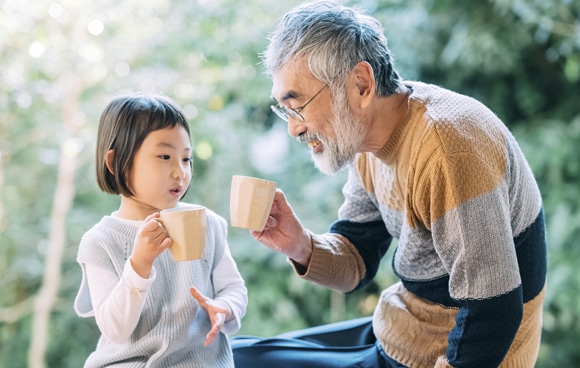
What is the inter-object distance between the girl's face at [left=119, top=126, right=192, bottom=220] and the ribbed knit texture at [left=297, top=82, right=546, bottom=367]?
403 millimetres

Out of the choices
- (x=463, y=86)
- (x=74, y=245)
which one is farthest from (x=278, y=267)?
(x=463, y=86)

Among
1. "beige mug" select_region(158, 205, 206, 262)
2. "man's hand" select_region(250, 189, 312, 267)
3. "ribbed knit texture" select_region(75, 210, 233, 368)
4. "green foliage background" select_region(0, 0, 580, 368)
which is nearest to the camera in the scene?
"beige mug" select_region(158, 205, 206, 262)

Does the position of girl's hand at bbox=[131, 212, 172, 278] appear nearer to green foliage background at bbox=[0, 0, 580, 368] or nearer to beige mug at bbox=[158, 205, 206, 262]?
beige mug at bbox=[158, 205, 206, 262]

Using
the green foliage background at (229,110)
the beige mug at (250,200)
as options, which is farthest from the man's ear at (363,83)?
the green foliage background at (229,110)

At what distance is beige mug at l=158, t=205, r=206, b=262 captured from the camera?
1.15 meters

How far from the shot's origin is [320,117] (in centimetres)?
137

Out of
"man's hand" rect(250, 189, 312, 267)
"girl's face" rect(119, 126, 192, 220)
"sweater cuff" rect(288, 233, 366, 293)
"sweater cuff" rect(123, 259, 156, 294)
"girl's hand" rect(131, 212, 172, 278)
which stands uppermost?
"girl's face" rect(119, 126, 192, 220)

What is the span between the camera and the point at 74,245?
2.62 m

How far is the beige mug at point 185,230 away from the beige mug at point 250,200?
120 mm

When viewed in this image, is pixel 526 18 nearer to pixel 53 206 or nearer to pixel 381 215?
pixel 381 215

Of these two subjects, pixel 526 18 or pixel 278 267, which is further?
pixel 278 267

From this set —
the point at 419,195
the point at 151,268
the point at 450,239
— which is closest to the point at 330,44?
the point at 419,195

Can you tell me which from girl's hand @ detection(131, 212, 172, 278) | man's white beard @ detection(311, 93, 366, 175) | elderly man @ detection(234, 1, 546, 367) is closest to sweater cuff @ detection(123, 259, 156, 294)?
girl's hand @ detection(131, 212, 172, 278)

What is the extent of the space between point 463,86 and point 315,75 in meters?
1.58
